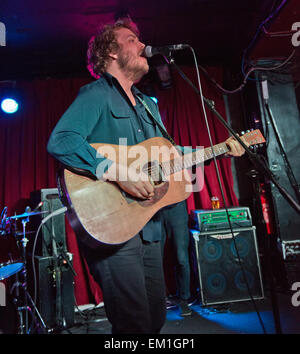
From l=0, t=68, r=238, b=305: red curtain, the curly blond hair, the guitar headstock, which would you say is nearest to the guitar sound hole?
the guitar headstock

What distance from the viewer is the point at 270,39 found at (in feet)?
13.0

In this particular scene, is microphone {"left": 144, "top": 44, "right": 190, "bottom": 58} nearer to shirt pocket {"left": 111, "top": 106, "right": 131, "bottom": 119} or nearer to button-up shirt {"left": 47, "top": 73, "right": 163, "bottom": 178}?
button-up shirt {"left": 47, "top": 73, "right": 163, "bottom": 178}

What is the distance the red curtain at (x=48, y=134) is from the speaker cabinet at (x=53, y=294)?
88cm

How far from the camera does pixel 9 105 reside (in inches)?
178

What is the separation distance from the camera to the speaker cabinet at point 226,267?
142 inches

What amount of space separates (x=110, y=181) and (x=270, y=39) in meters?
3.81

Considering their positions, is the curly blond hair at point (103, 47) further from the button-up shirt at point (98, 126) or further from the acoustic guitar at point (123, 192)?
the acoustic guitar at point (123, 192)

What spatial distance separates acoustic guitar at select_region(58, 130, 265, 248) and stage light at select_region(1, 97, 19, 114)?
147 inches

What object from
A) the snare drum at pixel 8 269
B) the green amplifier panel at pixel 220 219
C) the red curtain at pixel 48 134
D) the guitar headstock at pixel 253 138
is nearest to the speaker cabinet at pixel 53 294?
the snare drum at pixel 8 269

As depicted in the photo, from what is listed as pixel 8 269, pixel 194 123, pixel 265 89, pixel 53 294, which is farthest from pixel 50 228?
pixel 265 89

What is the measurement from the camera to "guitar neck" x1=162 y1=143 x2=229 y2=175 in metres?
1.87

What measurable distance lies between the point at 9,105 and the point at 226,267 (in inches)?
174
